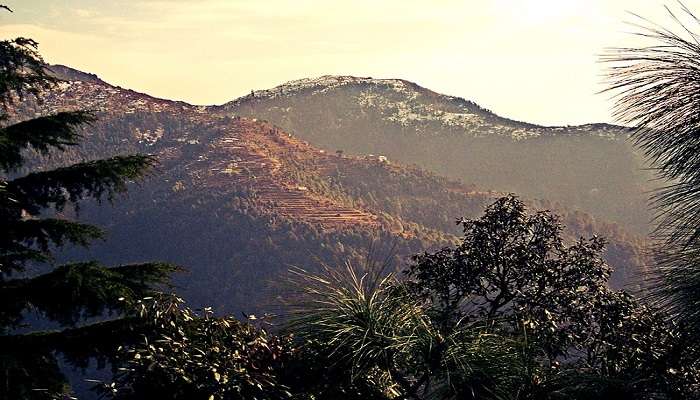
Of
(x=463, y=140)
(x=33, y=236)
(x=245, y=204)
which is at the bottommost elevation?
(x=463, y=140)

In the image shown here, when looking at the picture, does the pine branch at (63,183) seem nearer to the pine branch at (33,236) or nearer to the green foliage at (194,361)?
the pine branch at (33,236)

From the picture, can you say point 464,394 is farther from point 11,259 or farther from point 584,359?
point 11,259

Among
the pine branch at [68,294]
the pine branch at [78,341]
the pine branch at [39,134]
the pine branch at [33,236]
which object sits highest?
the pine branch at [39,134]

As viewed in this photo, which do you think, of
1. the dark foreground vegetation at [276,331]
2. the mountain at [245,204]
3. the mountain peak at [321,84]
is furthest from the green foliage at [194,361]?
the mountain peak at [321,84]

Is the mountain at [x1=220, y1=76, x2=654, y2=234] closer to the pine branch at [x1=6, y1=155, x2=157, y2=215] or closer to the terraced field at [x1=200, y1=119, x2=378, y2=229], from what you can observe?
the terraced field at [x1=200, y1=119, x2=378, y2=229]

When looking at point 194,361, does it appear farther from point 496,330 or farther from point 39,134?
point 496,330

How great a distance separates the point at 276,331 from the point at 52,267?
8.16ft

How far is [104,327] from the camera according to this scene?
27.2 feet

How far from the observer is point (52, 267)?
8180 millimetres

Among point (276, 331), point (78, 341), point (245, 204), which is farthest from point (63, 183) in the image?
point (245, 204)

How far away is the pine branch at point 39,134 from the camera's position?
27.1 ft

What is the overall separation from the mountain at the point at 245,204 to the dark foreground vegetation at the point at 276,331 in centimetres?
4658

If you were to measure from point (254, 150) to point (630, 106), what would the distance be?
2953 inches

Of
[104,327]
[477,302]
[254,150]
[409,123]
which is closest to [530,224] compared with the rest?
[477,302]
